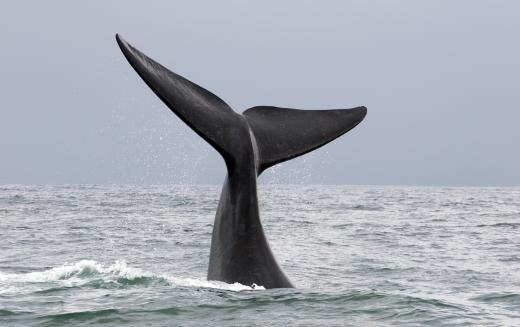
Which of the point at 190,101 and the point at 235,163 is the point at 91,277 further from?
the point at 190,101

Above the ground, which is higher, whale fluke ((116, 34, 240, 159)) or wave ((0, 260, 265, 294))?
whale fluke ((116, 34, 240, 159))

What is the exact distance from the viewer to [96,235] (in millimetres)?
18969

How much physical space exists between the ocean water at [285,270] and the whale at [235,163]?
219 mm

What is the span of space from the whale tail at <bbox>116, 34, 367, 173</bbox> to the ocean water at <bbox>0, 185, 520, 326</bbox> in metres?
1.51

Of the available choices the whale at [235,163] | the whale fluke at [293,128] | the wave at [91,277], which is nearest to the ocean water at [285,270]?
the wave at [91,277]

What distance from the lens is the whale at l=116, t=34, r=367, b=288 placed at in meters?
8.16

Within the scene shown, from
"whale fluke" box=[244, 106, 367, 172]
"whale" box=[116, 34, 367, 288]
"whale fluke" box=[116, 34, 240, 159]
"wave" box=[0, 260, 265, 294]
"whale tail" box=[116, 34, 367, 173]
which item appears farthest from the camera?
"wave" box=[0, 260, 265, 294]

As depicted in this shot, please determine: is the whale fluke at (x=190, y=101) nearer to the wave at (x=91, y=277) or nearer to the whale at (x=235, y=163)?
the whale at (x=235, y=163)

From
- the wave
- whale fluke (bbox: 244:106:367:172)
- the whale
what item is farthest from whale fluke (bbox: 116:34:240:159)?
the wave

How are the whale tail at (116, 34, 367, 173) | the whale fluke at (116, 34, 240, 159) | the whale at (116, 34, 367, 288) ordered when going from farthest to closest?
the whale at (116, 34, 367, 288), the whale tail at (116, 34, 367, 173), the whale fluke at (116, 34, 240, 159)

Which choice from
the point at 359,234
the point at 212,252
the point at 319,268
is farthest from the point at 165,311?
the point at 359,234

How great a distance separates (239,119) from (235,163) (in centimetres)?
55

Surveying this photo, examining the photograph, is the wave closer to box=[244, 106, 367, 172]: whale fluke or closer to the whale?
the whale

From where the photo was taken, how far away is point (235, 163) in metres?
8.47
